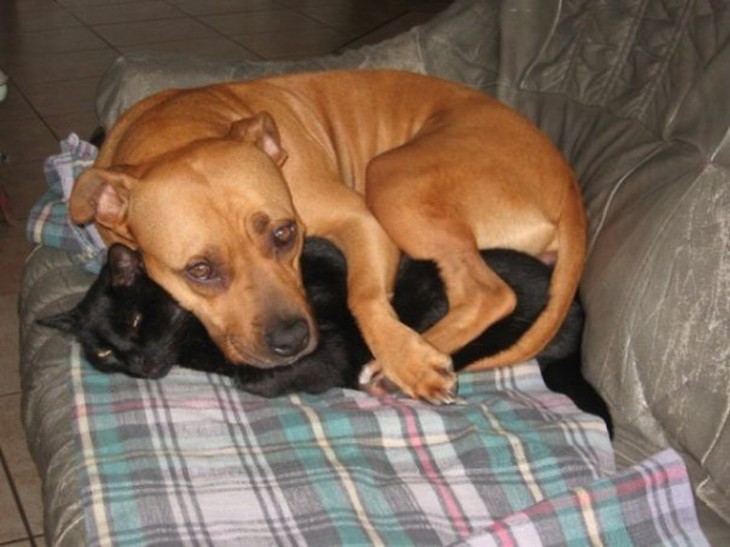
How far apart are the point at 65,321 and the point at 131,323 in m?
0.19

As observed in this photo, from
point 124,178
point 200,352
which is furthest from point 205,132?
point 200,352

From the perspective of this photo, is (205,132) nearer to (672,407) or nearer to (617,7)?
(617,7)

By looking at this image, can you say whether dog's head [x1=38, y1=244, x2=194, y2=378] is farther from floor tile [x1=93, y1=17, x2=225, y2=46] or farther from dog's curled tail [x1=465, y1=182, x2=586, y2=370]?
floor tile [x1=93, y1=17, x2=225, y2=46]

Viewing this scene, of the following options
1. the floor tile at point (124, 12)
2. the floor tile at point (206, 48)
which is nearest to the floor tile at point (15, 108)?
the floor tile at point (206, 48)

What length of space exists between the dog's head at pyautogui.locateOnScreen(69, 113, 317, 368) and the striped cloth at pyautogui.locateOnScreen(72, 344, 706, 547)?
0.60 ft

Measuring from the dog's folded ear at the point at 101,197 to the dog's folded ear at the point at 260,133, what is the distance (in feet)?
1.07

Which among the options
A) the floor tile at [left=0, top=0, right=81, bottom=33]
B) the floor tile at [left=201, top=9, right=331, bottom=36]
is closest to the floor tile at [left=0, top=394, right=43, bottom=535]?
the floor tile at [left=201, top=9, right=331, bottom=36]

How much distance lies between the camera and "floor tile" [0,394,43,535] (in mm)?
2906

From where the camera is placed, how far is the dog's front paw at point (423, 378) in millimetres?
2402

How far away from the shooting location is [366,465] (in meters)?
2.21

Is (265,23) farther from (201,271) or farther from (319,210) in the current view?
(201,271)

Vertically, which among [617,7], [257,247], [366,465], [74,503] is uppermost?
[617,7]

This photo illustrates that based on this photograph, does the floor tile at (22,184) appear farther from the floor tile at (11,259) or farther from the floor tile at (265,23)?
the floor tile at (265,23)

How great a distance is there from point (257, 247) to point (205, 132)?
432 millimetres
